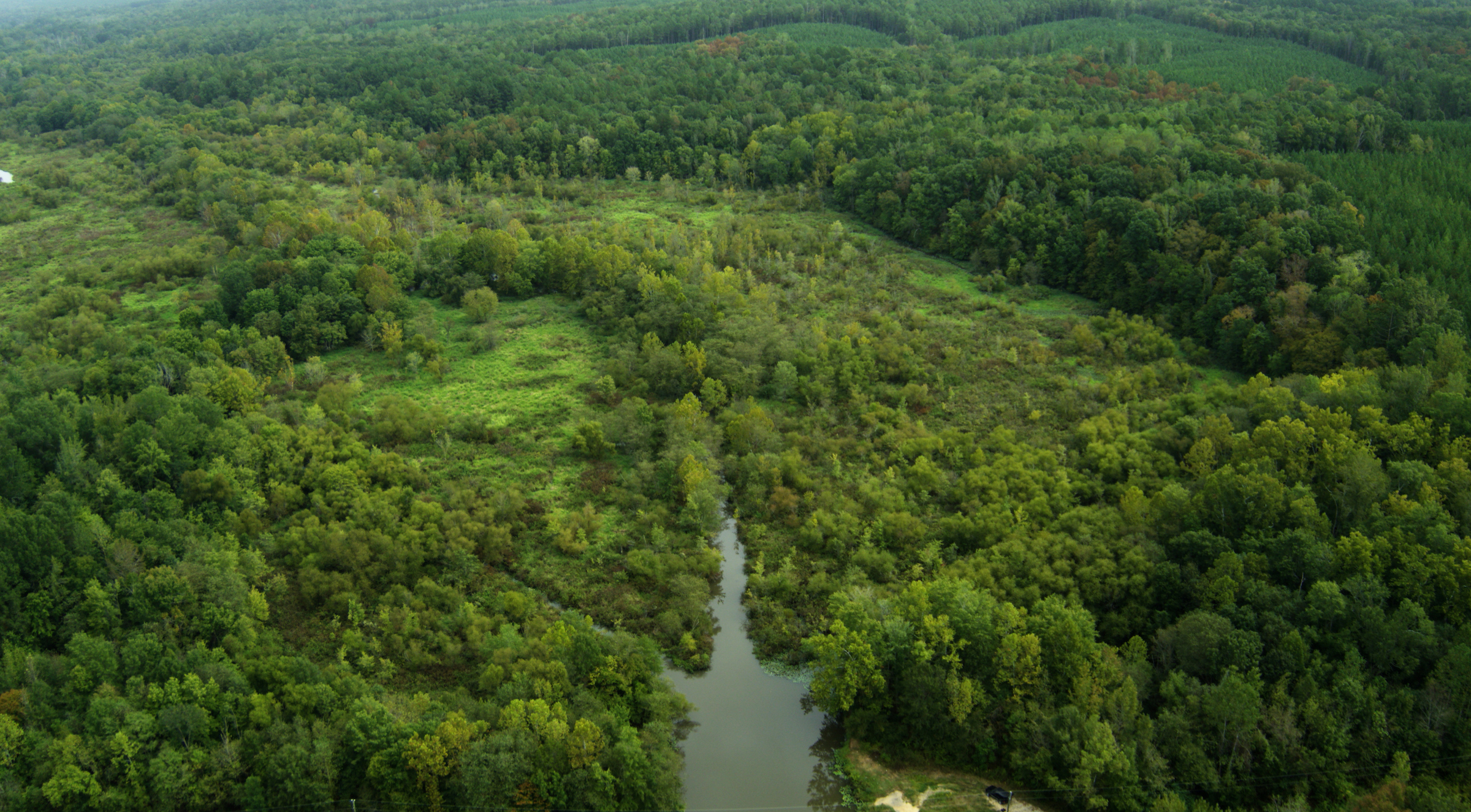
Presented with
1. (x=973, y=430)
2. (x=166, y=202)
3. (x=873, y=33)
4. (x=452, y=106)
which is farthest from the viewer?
(x=873, y=33)

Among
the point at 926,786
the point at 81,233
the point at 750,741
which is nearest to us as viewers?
the point at 926,786

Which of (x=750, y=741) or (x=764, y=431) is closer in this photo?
(x=750, y=741)

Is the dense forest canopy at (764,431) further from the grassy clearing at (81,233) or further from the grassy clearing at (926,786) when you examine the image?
the grassy clearing at (81,233)

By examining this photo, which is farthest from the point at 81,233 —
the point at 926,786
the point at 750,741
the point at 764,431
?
the point at 926,786

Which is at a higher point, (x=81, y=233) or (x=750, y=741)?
(x=81, y=233)

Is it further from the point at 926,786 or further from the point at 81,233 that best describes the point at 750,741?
the point at 81,233

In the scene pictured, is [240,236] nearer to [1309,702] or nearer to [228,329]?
[228,329]

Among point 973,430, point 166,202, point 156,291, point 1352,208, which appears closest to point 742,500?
point 973,430
